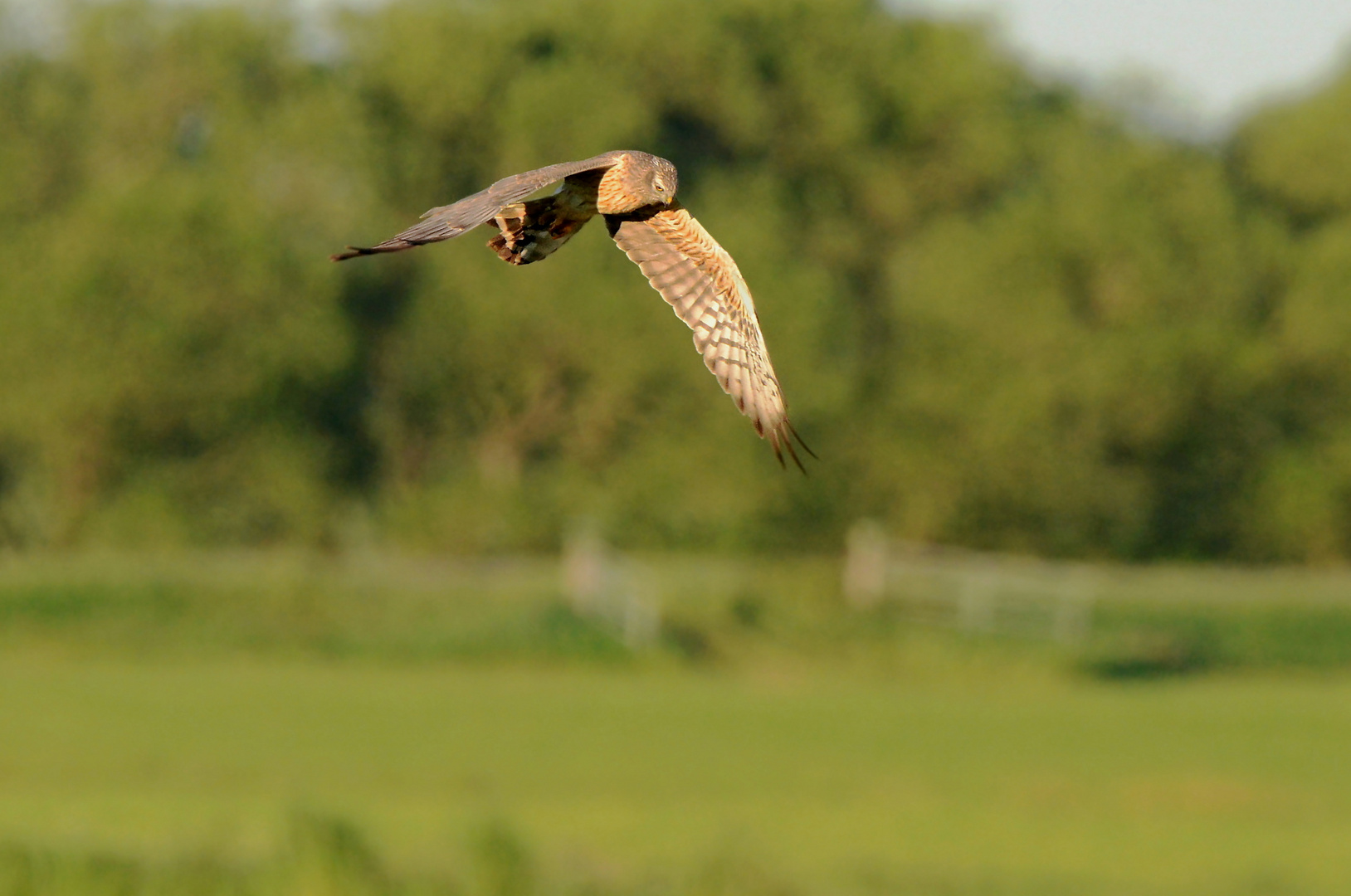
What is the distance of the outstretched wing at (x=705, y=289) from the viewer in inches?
274

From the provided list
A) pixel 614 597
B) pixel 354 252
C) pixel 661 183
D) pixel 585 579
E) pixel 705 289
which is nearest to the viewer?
pixel 354 252

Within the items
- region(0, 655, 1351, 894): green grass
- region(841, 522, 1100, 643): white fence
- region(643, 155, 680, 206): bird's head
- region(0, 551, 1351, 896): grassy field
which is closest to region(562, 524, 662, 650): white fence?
region(0, 551, 1351, 896): grassy field

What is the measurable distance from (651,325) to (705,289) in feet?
130

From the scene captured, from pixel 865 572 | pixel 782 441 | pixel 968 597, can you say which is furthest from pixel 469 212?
pixel 865 572

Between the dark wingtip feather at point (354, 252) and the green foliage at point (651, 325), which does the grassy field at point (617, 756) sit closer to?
the green foliage at point (651, 325)

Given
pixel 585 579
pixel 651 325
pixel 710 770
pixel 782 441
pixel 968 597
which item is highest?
pixel 651 325

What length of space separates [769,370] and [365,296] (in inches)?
1706

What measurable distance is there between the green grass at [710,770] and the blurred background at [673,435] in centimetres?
14

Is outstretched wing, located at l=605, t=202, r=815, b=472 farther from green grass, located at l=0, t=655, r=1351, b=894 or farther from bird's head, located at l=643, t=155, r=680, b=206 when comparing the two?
green grass, located at l=0, t=655, r=1351, b=894

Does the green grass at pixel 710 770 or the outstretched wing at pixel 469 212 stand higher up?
the outstretched wing at pixel 469 212

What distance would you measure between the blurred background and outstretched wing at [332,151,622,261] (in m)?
22.8

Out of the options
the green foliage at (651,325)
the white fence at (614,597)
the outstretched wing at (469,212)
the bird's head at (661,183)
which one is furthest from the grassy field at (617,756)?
the outstretched wing at (469,212)

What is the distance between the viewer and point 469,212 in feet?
18.9

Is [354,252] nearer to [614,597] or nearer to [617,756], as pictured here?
[617,756]
